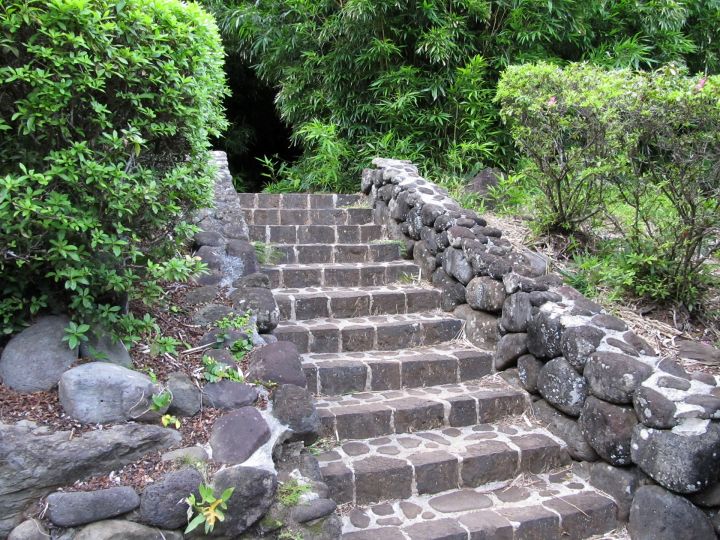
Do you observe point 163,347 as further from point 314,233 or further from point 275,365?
point 314,233

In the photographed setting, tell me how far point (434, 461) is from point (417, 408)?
1.32ft

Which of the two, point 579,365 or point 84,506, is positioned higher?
point 579,365

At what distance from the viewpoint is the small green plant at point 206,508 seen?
204 cm

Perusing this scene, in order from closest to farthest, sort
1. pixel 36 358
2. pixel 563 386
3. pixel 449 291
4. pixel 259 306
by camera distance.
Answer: pixel 36 358, pixel 259 306, pixel 563 386, pixel 449 291

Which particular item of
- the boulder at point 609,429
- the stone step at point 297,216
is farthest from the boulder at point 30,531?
the stone step at point 297,216

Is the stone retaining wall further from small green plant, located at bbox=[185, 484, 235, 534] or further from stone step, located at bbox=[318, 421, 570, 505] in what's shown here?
small green plant, located at bbox=[185, 484, 235, 534]

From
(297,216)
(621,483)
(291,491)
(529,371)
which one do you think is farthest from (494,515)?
(297,216)

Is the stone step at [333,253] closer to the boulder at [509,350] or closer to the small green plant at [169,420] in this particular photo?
the boulder at [509,350]

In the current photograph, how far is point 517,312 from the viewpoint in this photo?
375 centimetres

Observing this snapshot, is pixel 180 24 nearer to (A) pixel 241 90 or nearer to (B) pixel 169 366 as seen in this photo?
(B) pixel 169 366

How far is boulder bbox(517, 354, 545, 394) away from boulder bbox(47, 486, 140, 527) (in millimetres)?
2525

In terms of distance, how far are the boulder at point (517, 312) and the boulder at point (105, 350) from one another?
2366mm

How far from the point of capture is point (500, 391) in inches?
147

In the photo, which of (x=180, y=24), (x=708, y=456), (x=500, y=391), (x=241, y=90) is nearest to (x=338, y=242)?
(x=500, y=391)
